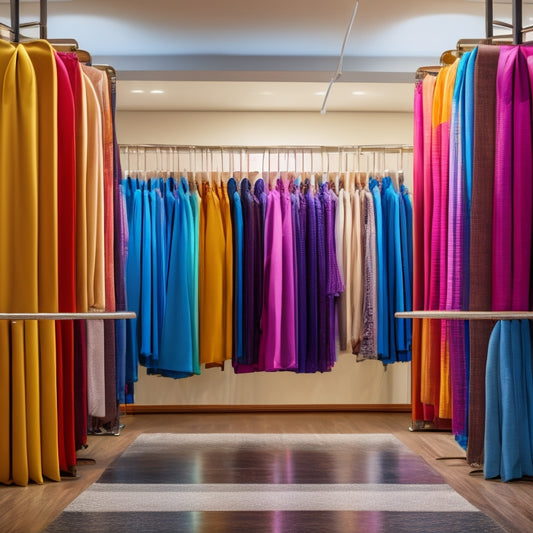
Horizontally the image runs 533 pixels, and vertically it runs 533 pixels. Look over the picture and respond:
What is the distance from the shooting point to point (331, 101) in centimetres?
605

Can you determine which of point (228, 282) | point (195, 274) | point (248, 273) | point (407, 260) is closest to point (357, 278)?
point (407, 260)

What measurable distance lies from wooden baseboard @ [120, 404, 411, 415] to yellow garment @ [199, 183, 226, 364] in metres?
0.75

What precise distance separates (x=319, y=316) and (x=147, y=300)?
47.0 inches

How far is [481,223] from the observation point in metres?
3.39

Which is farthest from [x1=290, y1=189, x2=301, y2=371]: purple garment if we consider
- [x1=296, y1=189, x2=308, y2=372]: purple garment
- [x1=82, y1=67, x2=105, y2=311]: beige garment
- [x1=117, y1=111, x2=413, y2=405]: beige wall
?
[x1=82, y1=67, x2=105, y2=311]: beige garment

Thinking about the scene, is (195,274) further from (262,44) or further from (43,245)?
→ (43,245)

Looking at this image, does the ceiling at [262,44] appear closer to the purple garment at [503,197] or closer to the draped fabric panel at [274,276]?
the draped fabric panel at [274,276]

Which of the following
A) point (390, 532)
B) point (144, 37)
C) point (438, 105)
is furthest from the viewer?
point (144, 37)

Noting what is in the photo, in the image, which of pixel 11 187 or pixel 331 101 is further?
pixel 331 101

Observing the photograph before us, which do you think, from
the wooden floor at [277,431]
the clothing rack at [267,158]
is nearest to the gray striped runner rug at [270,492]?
the wooden floor at [277,431]

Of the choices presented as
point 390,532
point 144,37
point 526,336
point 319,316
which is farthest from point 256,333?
point 390,532

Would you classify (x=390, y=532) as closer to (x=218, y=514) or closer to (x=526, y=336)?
(x=218, y=514)

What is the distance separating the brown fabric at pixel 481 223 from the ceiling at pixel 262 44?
59.6 inches

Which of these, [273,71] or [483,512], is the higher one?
[273,71]
